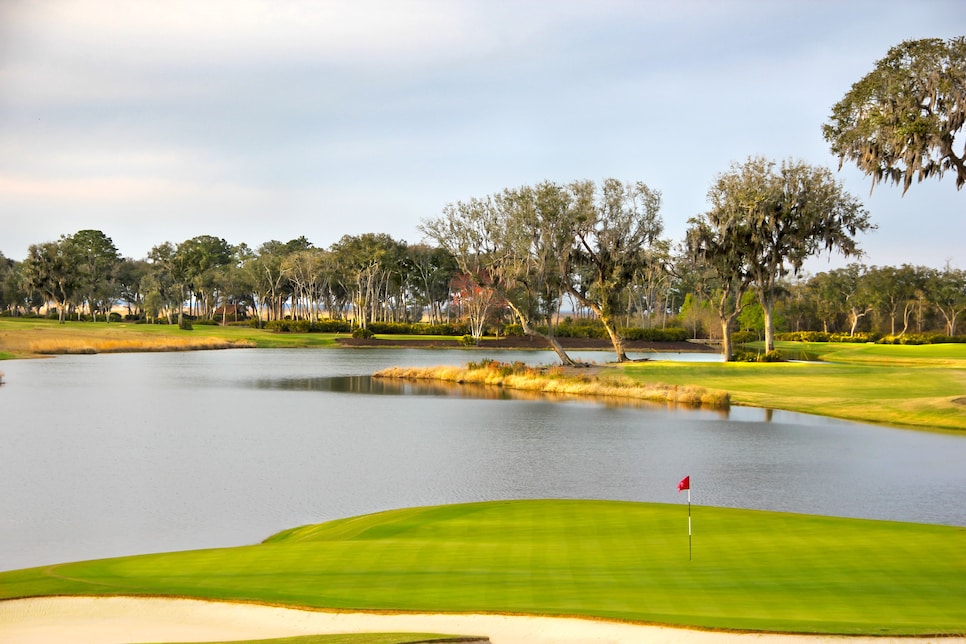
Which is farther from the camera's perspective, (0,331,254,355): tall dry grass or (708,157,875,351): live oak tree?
(0,331,254,355): tall dry grass

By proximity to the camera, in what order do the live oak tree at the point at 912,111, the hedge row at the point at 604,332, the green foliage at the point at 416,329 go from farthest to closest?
the green foliage at the point at 416,329 < the hedge row at the point at 604,332 < the live oak tree at the point at 912,111

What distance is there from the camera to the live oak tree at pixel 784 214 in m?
46.3

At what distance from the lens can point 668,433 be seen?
25781 mm

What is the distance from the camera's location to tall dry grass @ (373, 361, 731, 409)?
1383 inches

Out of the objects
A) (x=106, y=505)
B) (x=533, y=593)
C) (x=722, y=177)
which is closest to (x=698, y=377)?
(x=722, y=177)

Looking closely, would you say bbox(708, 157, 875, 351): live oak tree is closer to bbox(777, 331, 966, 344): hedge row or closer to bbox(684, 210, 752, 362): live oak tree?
bbox(684, 210, 752, 362): live oak tree

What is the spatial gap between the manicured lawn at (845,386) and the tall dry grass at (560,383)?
5.22 ft

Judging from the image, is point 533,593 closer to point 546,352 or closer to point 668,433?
point 668,433

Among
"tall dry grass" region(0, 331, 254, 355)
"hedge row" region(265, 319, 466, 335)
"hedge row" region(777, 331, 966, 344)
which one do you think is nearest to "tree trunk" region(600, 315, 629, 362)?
"hedge row" region(777, 331, 966, 344)

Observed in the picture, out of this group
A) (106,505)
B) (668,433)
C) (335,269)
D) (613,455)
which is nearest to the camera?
(106,505)

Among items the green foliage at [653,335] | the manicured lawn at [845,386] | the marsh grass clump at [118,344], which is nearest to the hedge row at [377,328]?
the marsh grass clump at [118,344]

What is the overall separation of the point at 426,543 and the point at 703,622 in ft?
15.3

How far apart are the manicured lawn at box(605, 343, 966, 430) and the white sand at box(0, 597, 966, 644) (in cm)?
2393

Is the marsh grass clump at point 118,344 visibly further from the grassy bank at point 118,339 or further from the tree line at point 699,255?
the tree line at point 699,255
